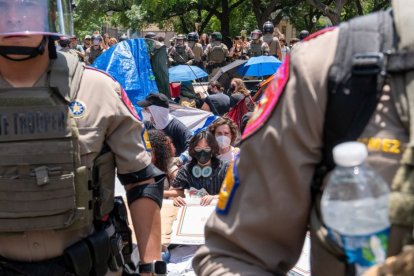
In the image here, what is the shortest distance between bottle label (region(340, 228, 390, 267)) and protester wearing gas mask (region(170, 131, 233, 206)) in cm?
396

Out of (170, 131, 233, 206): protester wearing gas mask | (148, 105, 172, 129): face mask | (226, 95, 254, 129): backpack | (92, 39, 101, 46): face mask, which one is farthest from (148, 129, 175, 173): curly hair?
(92, 39, 101, 46): face mask

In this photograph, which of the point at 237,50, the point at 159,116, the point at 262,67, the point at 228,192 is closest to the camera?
the point at 228,192

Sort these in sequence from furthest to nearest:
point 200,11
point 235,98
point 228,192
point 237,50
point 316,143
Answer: point 200,11
point 237,50
point 235,98
point 228,192
point 316,143

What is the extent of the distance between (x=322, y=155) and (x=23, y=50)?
1.46 metres

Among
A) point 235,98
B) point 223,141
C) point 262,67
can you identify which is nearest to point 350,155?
point 223,141

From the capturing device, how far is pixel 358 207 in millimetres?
917

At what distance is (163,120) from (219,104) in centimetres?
216

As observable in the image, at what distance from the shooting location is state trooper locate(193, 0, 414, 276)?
1017 millimetres

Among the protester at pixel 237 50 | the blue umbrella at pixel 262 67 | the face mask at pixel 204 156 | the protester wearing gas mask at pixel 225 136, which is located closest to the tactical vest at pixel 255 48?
the protester at pixel 237 50

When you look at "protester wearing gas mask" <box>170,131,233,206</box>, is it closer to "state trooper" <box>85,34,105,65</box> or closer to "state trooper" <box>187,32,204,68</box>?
"state trooper" <box>187,32,204,68</box>

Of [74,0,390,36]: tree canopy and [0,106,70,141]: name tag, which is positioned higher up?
[0,106,70,141]: name tag

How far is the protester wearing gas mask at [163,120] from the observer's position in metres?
6.34

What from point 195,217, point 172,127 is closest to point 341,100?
point 195,217

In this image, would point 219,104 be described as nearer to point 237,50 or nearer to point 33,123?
point 33,123
